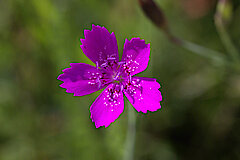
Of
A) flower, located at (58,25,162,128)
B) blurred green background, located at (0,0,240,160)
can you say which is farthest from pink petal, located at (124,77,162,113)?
blurred green background, located at (0,0,240,160)

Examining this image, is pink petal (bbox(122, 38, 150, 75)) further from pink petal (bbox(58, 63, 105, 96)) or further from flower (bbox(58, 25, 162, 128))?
pink petal (bbox(58, 63, 105, 96))

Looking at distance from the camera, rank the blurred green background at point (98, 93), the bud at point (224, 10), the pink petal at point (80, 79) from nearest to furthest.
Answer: the pink petal at point (80, 79) < the bud at point (224, 10) < the blurred green background at point (98, 93)

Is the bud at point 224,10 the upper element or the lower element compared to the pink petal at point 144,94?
upper

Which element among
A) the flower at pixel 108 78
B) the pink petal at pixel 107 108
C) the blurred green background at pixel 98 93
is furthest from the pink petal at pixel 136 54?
the blurred green background at pixel 98 93

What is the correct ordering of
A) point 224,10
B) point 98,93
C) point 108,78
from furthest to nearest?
point 98,93 → point 224,10 → point 108,78

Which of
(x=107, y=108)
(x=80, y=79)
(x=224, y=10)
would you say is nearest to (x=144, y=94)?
(x=107, y=108)

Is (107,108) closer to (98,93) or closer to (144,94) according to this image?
(144,94)

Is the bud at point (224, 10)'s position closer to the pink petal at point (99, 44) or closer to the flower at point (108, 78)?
the flower at point (108, 78)
